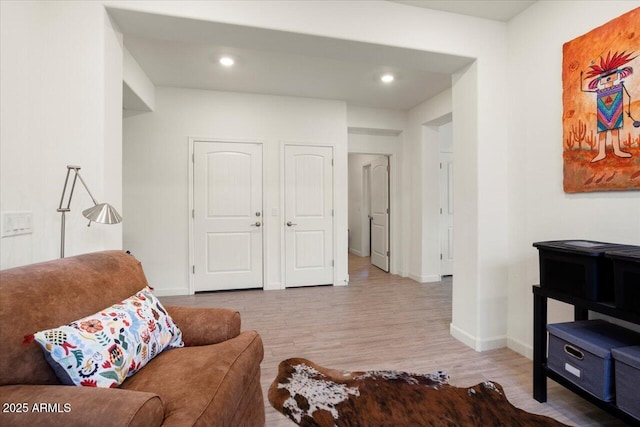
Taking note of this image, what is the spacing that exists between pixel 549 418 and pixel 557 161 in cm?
159

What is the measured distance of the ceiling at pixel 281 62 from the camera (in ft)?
6.80

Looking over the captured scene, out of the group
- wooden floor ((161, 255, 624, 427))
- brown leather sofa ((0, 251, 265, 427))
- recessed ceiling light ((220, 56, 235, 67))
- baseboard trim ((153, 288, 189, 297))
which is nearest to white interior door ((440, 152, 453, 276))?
wooden floor ((161, 255, 624, 427))

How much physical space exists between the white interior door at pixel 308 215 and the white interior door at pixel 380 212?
133 centimetres

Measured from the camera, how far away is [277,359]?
228 centimetres

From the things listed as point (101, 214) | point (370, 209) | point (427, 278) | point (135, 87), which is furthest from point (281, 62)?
point (370, 209)

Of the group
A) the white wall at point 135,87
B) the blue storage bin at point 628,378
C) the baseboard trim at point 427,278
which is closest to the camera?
the blue storage bin at point 628,378

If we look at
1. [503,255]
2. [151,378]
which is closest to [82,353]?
[151,378]

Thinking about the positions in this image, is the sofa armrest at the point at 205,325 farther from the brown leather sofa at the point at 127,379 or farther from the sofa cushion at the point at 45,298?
the sofa cushion at the point at 45,298

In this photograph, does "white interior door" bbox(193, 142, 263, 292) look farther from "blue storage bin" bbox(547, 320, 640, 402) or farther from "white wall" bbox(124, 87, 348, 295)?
"blue storage bin" bbox(547, 320, 640, 402)

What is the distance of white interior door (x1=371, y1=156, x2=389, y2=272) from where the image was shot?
206 inches

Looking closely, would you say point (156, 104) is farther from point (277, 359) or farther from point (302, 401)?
point (302, 401)

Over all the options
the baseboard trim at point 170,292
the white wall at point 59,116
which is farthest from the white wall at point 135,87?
the baseboard trim at point 170,292

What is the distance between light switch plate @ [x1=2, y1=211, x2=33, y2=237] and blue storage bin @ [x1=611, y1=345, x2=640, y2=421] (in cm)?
293

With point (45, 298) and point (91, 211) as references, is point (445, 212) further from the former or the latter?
point (45, 298)
